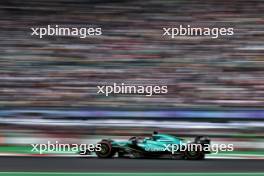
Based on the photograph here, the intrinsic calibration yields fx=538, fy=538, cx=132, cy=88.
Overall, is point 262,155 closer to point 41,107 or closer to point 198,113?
point 198,113

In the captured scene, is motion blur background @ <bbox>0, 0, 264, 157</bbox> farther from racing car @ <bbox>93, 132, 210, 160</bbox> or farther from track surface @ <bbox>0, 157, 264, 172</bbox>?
racing car @ <bbox>93, 132, 210, 160</bbox>

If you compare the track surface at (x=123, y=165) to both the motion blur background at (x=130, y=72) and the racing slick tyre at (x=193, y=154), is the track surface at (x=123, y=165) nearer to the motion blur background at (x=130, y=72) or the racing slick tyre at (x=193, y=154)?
the racing slick tyre at (x=193, y=154)

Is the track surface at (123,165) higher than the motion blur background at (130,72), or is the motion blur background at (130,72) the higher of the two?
the motion blur background at (130,72)

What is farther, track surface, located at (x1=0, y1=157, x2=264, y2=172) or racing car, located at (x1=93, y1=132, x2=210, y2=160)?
racing car, located at (x1=93, y1=132, x2=210, y2=160)

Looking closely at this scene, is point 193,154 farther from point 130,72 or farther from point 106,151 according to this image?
point 130,72

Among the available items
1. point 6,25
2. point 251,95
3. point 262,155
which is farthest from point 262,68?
point 6,25

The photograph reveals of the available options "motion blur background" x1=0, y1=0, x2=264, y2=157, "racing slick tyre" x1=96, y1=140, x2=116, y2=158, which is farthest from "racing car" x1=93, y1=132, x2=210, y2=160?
"motion blur background" x1=0, y1=0, x2=264, y2=157

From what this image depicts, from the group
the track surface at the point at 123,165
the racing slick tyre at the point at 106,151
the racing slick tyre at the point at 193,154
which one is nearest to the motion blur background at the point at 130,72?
the track surface at the point at 123,165
